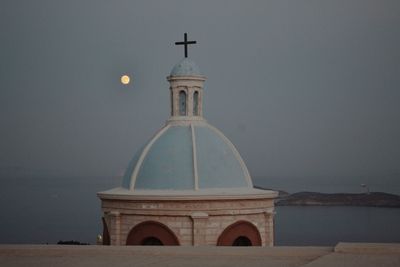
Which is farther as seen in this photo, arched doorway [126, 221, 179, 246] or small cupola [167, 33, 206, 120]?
small cupola [167, 33, 206, 120]

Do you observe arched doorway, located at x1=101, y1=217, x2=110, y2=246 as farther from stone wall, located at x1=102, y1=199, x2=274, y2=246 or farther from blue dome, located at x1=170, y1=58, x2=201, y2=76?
blue dome, located at x1=170, y1=58, x2=201, y2=76

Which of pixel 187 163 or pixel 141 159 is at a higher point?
pixel 141 159

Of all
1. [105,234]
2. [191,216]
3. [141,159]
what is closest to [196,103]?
[141,159]

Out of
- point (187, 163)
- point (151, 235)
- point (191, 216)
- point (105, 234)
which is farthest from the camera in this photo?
point (105, 234)

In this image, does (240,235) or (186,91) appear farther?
(186,91)

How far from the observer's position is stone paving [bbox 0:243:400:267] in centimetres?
1845

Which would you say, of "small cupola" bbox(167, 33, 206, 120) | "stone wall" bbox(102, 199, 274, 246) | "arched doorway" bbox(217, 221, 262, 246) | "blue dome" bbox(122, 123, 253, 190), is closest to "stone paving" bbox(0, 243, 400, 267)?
"stone wall" bbox(102, 199, 274, 246)

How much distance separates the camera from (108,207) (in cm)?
2972

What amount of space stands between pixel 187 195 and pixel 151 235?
177 cm

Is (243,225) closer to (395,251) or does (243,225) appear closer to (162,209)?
(162,209)

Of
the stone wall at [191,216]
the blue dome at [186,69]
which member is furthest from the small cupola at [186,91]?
the stone wall at [191,216]

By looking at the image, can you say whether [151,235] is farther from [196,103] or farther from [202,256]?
[202,256]

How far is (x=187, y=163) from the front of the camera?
29156 mm

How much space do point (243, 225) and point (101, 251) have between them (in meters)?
9.10
